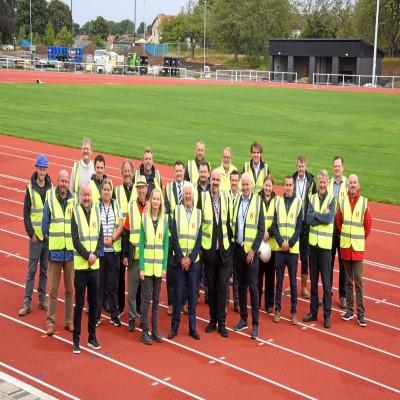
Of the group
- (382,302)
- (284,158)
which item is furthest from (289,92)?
(382,302)

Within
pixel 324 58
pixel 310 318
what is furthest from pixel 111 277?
pixel 324 58

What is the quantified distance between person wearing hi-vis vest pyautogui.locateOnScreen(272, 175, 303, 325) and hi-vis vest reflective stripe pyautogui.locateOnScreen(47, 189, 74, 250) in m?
2.93

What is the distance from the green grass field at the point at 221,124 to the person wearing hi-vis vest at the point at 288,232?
31.1 ft

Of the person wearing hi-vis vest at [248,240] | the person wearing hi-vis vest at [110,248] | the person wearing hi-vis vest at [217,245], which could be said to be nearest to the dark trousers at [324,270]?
the person wearing hi-vis vest at [248,240]

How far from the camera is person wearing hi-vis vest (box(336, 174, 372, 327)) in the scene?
36.1ft

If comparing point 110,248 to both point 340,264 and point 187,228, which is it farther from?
point 340,264

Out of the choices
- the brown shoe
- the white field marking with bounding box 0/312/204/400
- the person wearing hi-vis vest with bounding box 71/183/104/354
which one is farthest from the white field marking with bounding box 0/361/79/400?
the brown shoe

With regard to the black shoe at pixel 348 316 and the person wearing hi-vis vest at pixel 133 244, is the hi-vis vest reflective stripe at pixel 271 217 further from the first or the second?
the person wearing hi-vis vest at pixel 133 244

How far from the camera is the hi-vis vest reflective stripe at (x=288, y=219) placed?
1090cm

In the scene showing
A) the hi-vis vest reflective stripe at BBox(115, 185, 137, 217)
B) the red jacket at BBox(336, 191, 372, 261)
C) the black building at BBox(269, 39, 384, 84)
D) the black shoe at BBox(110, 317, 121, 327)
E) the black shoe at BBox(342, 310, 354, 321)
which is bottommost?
the black shoe at BBox(342, 310, 354, 321)

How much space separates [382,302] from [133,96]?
36.8 metres

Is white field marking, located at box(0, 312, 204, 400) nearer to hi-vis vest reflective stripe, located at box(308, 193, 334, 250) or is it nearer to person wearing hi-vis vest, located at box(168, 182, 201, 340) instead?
person wearing hi-vis vest, located at box(168, 182, 201, 340)

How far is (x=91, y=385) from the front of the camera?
8.69 meters

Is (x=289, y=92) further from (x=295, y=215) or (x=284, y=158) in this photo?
(x=295, y=215)
